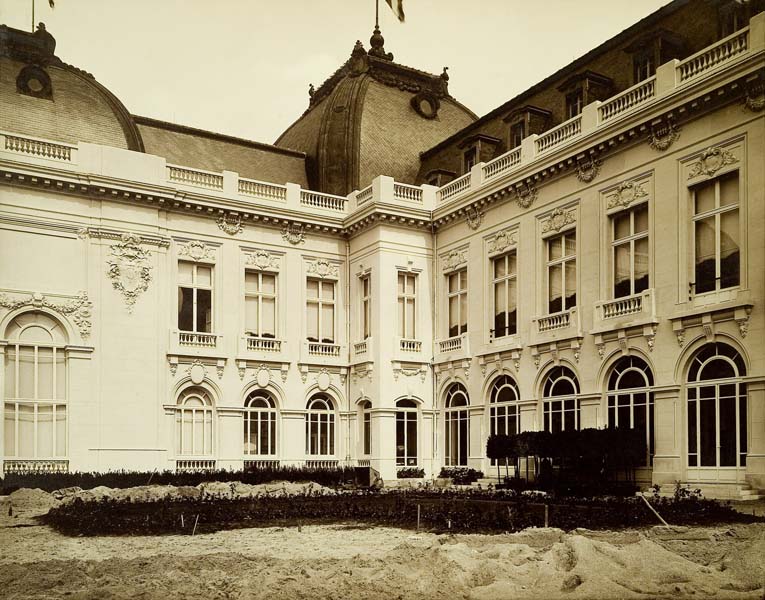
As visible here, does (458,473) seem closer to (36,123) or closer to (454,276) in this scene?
(454,276)

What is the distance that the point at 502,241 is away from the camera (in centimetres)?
2833

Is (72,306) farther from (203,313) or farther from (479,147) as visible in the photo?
(479,147)

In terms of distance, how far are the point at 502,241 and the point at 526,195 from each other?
74.4 inches

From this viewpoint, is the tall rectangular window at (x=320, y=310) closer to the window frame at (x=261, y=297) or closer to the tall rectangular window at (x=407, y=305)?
the window frame at (x=261, y=297)

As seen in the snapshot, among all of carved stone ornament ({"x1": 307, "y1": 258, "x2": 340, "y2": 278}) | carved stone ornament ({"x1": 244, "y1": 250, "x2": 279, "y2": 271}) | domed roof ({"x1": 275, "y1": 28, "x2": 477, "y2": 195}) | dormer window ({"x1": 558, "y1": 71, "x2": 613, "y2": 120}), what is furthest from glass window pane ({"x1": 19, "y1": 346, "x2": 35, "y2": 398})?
dormer window ({"x1": 558, "y1": 71, "x2": 613, "y2": 120})

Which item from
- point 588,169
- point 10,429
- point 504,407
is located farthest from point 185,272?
point 588,169

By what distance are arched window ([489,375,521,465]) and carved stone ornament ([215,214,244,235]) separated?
35.5 feet

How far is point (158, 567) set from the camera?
11234mm

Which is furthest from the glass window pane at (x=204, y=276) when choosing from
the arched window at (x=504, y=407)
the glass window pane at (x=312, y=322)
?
the arched window at (x=504, y=407)

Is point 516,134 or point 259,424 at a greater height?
point 516,134

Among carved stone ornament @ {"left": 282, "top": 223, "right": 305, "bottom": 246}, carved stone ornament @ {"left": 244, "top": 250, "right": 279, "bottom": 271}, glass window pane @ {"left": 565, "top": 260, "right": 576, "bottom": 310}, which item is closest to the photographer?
glass window pane @ {"left": 565, "top": 260, "right": 576, "bottom": 310}

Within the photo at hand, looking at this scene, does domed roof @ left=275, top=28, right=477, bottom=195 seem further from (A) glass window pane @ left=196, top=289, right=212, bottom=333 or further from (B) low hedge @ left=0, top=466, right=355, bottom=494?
(B) low hedge @ left=0, top=466, right=355, bottom=494

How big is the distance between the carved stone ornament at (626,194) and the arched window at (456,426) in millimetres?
9028

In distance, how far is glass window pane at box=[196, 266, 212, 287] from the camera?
98.8 feet
